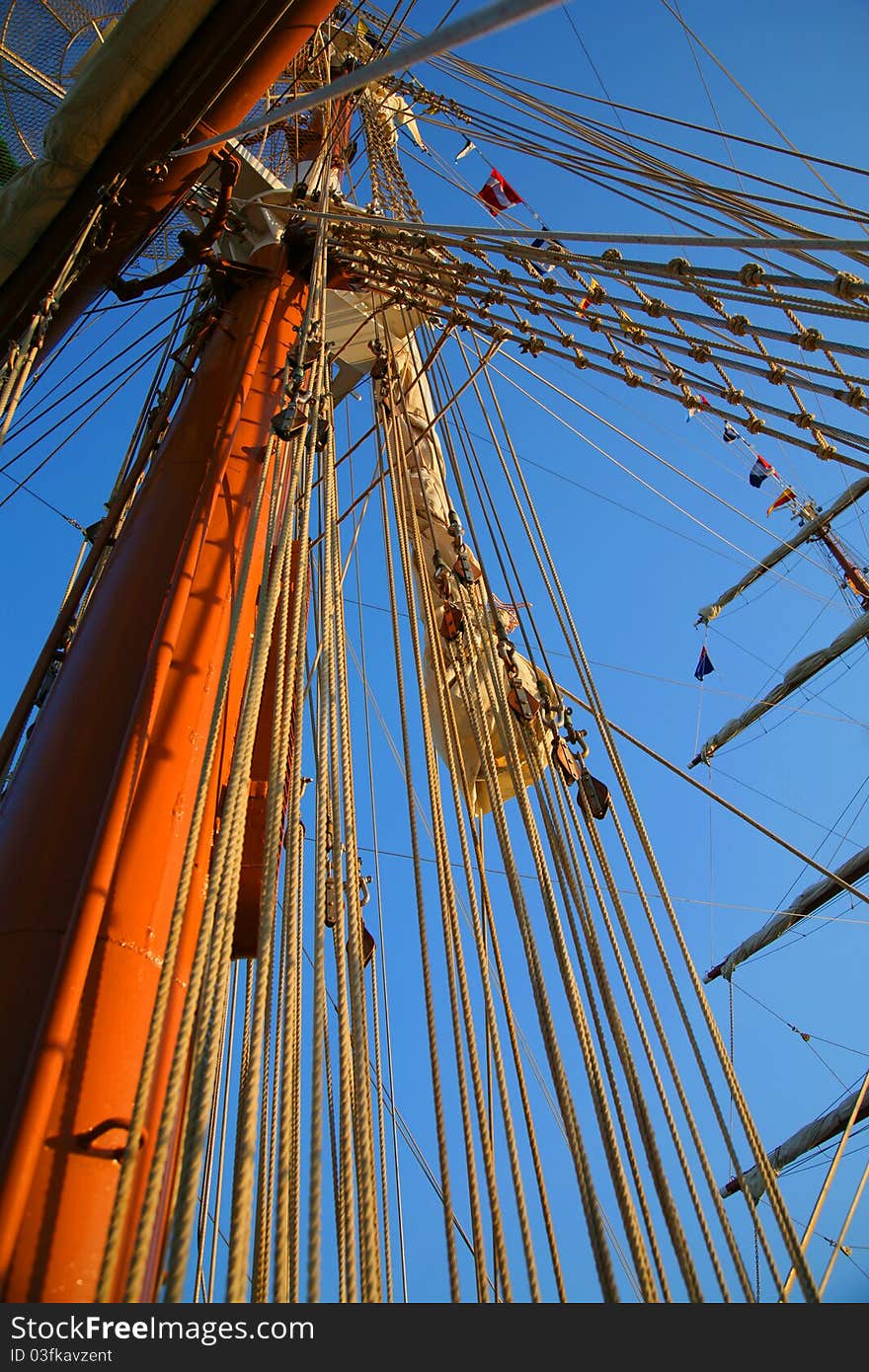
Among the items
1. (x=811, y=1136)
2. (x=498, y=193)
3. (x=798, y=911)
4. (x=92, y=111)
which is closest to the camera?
(x=92, y=111)

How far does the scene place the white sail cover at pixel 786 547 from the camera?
1353cm

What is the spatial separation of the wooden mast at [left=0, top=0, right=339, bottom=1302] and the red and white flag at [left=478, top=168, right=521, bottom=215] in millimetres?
3868

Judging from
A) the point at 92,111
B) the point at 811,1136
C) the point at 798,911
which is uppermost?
the point at 798,911

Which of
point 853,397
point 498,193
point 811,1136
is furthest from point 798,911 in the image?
point 853,397

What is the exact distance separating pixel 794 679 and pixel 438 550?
12.8 meters

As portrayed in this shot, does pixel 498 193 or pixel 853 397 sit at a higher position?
pixel 498 193

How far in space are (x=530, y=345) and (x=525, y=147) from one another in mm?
2308

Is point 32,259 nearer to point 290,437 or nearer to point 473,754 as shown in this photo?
point 290,437

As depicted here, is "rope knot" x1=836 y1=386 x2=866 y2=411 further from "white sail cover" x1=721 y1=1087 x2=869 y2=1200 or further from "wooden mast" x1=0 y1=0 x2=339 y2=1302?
"white sail cover" x1=721 y1=1087 x2=869 y2=1200

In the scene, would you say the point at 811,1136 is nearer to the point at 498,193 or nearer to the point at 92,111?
the point at 498,193

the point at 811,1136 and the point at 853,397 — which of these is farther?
the point at 811,1136

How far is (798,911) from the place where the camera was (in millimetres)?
12734

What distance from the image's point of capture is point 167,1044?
1855 millimetres

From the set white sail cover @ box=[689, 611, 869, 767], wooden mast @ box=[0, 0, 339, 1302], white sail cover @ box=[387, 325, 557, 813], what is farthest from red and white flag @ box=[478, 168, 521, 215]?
white sail cover @ box=[689, 611, 869, 767]
